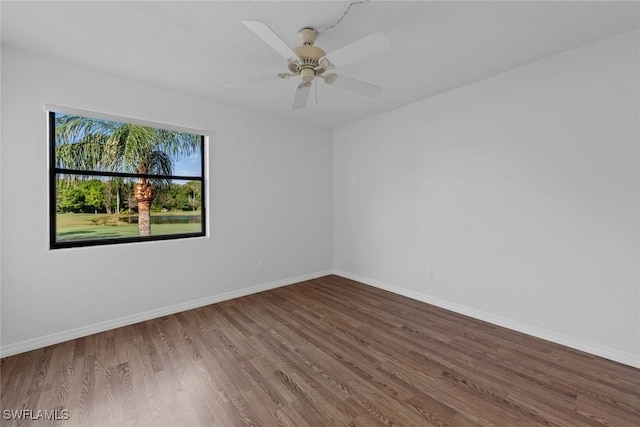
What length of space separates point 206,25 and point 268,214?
2.39 metres

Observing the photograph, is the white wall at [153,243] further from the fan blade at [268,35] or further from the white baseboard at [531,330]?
the fan blade at [268,35]

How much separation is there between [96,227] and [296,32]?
2.67 m

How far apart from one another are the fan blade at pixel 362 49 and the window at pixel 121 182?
83.6 inches

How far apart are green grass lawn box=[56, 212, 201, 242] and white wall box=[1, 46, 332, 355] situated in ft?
0.54

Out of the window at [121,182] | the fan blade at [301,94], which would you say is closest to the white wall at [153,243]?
the window at [121,182]

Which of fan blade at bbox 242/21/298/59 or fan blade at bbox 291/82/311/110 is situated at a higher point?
fan blade at bbox 242/21/298/59

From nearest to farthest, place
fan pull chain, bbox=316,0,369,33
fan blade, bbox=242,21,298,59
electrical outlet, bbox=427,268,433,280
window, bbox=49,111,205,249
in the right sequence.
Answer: fan blade, bbox=242,21,298,59 → fan pull chain, bbox=316,0,369,33 → window, bbox=49,111,205,249 → electrical outlet, bbox=427,268,433,280

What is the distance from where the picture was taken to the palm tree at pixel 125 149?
2.60 meters

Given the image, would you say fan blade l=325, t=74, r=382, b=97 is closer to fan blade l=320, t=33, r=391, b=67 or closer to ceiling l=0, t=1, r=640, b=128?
fan blade l=320, t=33, r=391, b=67

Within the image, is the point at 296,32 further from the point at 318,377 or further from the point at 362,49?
the point at 318,377

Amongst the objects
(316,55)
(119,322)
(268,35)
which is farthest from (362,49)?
(119,322)

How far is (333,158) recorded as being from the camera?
471 cm

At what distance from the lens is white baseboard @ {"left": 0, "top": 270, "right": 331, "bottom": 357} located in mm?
2300

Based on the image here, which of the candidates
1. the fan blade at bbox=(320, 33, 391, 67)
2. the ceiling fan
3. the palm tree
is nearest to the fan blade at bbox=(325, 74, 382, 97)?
the ceiling fan
